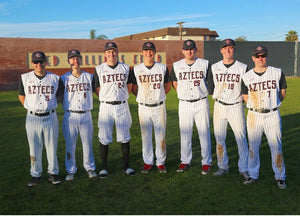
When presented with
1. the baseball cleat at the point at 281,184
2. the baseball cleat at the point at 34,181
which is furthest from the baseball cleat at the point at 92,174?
the baseball cleat at the point at 281,184

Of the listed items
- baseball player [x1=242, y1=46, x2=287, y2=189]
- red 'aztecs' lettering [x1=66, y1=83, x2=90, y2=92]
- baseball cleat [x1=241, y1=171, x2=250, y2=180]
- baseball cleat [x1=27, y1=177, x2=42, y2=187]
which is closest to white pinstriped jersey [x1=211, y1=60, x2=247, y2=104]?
baseball player [x1=242, y1=46, x2=287, y2=189]

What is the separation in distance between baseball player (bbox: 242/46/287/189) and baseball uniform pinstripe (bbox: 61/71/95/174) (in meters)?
2.71

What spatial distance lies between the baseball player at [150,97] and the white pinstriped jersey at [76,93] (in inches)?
37.5

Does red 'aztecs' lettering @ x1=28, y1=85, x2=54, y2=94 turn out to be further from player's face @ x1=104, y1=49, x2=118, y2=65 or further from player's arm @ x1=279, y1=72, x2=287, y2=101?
player's arm @ x1=279, y1=72, x2=287, y2=101

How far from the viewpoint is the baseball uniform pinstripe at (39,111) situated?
481cm

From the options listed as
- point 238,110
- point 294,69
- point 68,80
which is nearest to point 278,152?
point 238,110

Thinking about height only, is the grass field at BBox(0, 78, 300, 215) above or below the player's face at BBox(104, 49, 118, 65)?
below

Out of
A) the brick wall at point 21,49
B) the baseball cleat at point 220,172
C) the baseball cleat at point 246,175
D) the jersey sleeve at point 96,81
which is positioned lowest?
the baseball cleat at point 220,172

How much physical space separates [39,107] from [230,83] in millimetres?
3251

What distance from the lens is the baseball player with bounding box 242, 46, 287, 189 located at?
458 centimetres

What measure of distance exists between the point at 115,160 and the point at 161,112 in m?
1.63

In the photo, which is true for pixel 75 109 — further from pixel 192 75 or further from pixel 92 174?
pixel 192 75

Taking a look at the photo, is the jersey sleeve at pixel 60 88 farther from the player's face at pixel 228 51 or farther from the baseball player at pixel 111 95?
the player's face at pixel 228 51

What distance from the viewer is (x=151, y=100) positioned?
5.39m
